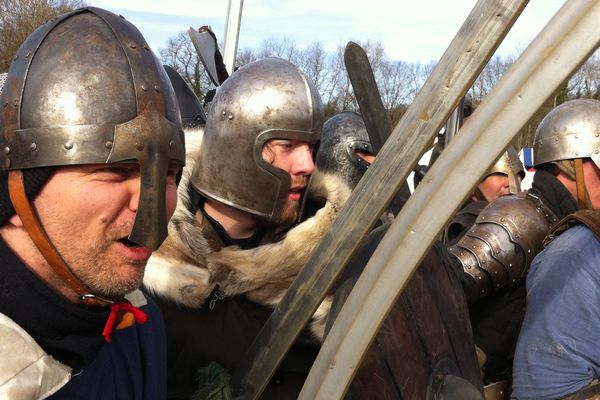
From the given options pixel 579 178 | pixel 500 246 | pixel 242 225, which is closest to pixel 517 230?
pixel 500 246

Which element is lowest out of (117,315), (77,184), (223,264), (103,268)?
(223,264)

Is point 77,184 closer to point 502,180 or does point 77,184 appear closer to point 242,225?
point 242,225

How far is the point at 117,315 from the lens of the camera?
1.51 metres

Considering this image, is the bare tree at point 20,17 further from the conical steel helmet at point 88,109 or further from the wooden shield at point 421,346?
the wooden shield at point 421,346

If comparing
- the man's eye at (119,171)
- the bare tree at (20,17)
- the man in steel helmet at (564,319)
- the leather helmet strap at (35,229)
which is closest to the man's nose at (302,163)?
the man in steel helmet at (564,319)

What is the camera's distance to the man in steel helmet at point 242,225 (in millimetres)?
2232

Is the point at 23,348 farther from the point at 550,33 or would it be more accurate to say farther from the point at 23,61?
the point at 550,33

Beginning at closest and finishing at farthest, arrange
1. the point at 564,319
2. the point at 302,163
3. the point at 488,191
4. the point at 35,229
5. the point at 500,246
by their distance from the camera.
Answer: the point at 35,229 → the point at 564,319 → the point at 302,163 → the point at 500,246 → the point at 488,191

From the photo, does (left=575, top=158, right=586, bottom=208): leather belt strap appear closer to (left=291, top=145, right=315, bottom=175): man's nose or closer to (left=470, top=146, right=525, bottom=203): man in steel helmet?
(left=470, top=146, right=525, bottom=203): man in steel helmet

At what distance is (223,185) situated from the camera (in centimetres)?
257

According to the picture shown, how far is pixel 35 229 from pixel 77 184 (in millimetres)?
125

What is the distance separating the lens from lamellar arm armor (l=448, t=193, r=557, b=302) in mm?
2824

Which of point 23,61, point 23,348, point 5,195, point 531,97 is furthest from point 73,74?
point 531,97

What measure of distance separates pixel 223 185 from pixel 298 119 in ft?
1.31
